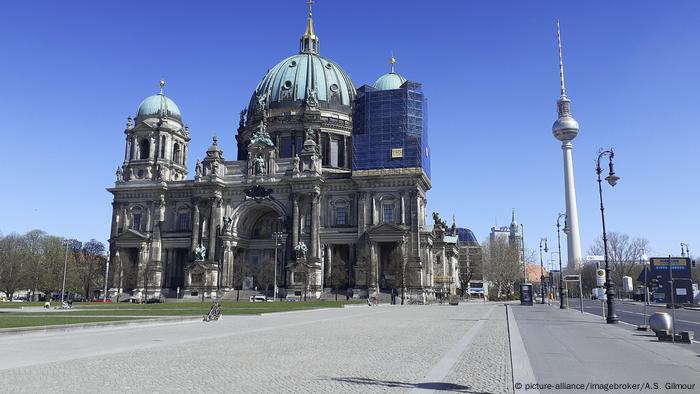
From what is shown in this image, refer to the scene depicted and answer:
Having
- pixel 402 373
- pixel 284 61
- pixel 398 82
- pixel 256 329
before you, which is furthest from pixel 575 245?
pixel 402 373

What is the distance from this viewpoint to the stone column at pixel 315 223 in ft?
265

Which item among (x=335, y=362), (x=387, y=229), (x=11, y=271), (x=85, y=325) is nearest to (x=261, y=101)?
(x=387, y=229)

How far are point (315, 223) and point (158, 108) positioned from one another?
116ft

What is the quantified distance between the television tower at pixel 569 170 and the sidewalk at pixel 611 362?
122 metres

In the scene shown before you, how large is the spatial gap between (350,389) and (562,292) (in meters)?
48.8

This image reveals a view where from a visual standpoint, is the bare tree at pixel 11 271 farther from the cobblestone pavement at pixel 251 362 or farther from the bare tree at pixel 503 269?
the bare tree at pixel 503 269

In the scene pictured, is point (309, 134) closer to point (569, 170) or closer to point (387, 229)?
point (387, 229)

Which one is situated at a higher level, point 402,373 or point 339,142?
point 339,142

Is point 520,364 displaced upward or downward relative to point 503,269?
downward

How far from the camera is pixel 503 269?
393 feet

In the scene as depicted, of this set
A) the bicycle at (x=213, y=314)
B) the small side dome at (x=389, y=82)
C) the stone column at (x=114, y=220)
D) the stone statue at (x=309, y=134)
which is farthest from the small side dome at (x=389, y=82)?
the bicycle at (x=213, y=314)

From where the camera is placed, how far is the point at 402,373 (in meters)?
12.1

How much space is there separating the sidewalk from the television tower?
399 feet

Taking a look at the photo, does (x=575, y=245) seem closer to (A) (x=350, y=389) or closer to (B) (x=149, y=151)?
(B) (x=149, y=151)
